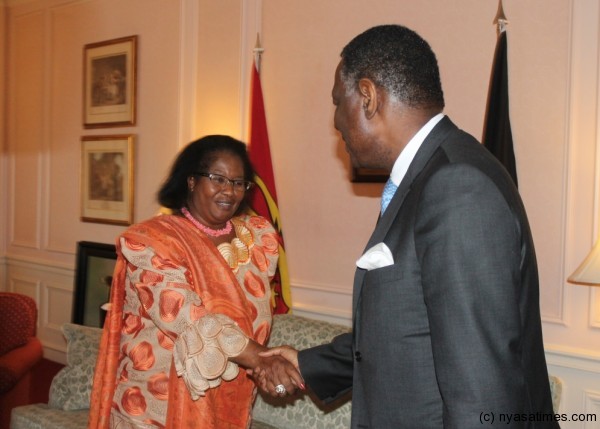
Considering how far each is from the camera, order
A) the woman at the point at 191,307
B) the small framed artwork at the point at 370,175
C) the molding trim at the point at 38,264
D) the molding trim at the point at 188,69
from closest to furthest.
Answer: the woman at the point at 191,307
the small framed artwork at the point at 370,175
the molding trim at the point at 188,69
the molding trim at the point at 38,264

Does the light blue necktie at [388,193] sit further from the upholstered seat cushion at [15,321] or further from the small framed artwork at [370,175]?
the upholstered seat cushion at [15,321]

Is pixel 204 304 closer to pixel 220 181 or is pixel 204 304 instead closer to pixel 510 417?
pixel 220 181

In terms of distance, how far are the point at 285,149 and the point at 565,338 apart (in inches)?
86.6

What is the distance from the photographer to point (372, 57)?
1.60 metres

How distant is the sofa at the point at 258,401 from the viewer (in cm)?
322

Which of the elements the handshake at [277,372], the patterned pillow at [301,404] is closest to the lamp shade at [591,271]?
the patterned pillow at [301,404]

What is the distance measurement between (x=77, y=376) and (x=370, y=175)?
6.71 ft

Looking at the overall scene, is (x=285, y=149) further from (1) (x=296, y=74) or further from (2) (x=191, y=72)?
(2) (x=191, y=72)

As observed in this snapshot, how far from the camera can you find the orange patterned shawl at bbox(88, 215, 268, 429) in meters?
Result: 2.46

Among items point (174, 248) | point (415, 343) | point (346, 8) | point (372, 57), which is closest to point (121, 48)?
point (346, 8)

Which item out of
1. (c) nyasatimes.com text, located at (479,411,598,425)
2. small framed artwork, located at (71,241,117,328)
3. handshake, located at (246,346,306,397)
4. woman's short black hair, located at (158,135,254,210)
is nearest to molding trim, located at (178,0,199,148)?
small framed artwork, located at (71,241,117,328)

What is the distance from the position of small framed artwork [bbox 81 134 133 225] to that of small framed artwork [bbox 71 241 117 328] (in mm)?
280

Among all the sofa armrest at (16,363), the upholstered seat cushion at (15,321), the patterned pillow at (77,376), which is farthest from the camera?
the upholstered seat cushion at (15,321)

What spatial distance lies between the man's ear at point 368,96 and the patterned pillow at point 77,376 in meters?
2.59
